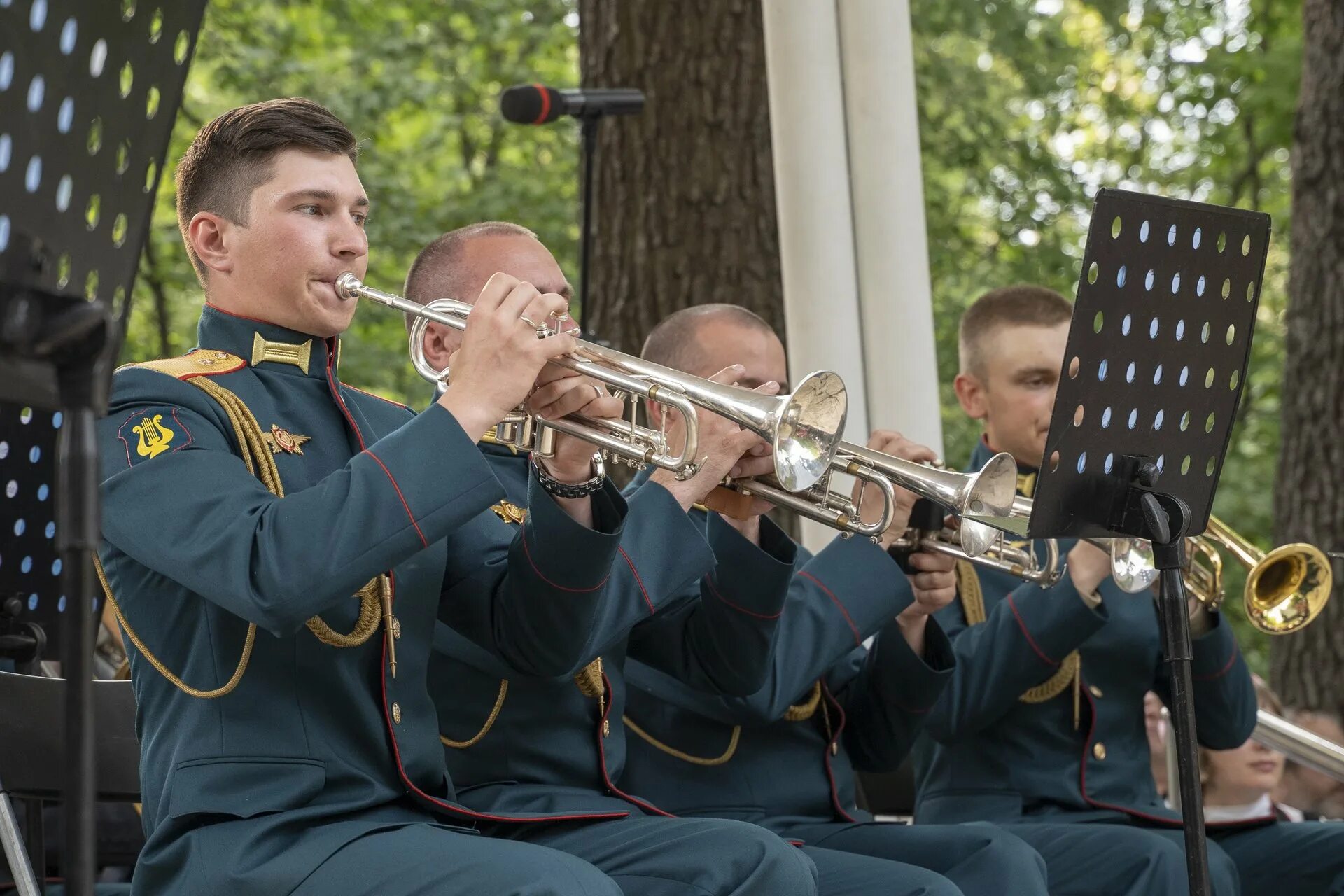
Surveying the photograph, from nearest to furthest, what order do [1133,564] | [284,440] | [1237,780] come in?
[284,440], [1133,564], [1237,780]

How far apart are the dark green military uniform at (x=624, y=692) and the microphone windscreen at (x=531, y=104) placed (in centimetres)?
141

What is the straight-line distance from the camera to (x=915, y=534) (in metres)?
3.61

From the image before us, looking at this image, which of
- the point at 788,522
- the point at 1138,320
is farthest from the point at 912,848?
the point at 788,522

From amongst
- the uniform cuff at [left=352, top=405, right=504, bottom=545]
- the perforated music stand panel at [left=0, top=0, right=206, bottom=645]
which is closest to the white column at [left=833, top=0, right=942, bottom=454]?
the uniform cuff at [left=352, top=405, right=504, bottom=545]

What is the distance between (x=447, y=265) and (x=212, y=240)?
2.97 feet

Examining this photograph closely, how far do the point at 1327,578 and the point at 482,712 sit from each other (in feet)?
7.08

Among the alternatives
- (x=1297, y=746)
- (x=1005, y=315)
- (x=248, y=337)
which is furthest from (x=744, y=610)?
(x=1297, y=746)

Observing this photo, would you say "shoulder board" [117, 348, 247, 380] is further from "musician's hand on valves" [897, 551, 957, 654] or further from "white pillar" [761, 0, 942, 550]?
"white pillar" [761, 0, 942, 550]

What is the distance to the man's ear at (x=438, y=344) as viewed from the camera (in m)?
3.50

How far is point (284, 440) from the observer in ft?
8.90

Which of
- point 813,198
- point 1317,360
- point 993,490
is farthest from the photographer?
point 1317,360

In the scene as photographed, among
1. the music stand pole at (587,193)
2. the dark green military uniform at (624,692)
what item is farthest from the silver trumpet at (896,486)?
the music stand pole at (587,193)

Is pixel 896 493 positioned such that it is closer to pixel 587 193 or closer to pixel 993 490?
pixel 993 490

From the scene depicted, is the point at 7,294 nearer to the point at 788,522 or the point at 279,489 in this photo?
the point at 279,489
